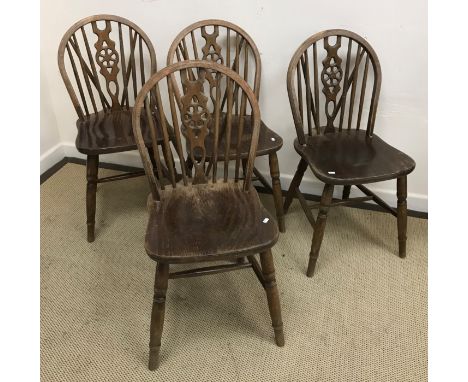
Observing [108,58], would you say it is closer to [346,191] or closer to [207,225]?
[207,225]

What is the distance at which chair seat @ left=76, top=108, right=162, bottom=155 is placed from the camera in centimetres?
164

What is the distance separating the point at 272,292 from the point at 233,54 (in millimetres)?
1138

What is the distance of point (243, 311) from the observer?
1540mm

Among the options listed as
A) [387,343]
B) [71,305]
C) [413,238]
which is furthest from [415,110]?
[71,305]

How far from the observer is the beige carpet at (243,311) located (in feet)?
4.42

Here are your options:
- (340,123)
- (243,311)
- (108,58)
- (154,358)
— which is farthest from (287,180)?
(154,358)

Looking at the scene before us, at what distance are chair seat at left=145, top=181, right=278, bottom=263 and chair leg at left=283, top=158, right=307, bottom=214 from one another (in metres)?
0.47

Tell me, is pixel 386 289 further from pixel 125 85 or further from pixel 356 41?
pixel 125 85

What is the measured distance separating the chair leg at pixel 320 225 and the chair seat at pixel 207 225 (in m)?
0.32

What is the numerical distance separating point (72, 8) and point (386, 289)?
2020 mm

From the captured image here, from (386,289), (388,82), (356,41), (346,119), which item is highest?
(356,41)

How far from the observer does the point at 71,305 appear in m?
1.58

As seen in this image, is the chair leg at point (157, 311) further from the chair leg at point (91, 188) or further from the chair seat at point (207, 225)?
the chair leg at point (91, 188)

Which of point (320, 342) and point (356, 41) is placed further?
point (356, 41)
